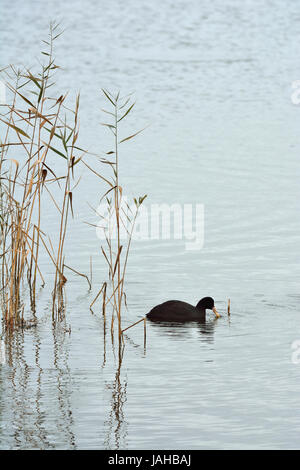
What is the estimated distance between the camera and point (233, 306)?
36.8 feet

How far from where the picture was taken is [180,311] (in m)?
10.6

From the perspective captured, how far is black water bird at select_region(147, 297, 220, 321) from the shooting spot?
10.5 meters

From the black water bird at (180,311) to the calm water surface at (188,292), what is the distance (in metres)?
0.12

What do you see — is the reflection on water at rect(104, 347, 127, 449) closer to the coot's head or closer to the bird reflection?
the bird reflection

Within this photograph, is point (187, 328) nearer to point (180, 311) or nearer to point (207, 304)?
point (180, 311)

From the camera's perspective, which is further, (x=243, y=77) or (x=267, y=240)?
(x=243, y=77)

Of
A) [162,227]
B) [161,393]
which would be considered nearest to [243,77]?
[162,227]

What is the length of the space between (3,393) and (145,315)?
305 centimetres

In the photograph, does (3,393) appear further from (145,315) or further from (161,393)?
(145,315)

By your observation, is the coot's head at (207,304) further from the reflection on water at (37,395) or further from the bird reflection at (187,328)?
the reflection on water at (37,395)

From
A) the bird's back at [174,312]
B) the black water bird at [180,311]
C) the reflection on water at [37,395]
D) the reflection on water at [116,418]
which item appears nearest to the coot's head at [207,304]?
the black water bird at [180,311]

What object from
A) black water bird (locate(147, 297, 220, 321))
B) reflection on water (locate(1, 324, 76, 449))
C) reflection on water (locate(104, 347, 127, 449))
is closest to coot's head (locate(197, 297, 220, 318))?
black water bird (locate(147, 297, 220, 321))

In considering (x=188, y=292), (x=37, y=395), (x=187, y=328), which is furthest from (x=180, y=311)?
(x=37, y=395)
